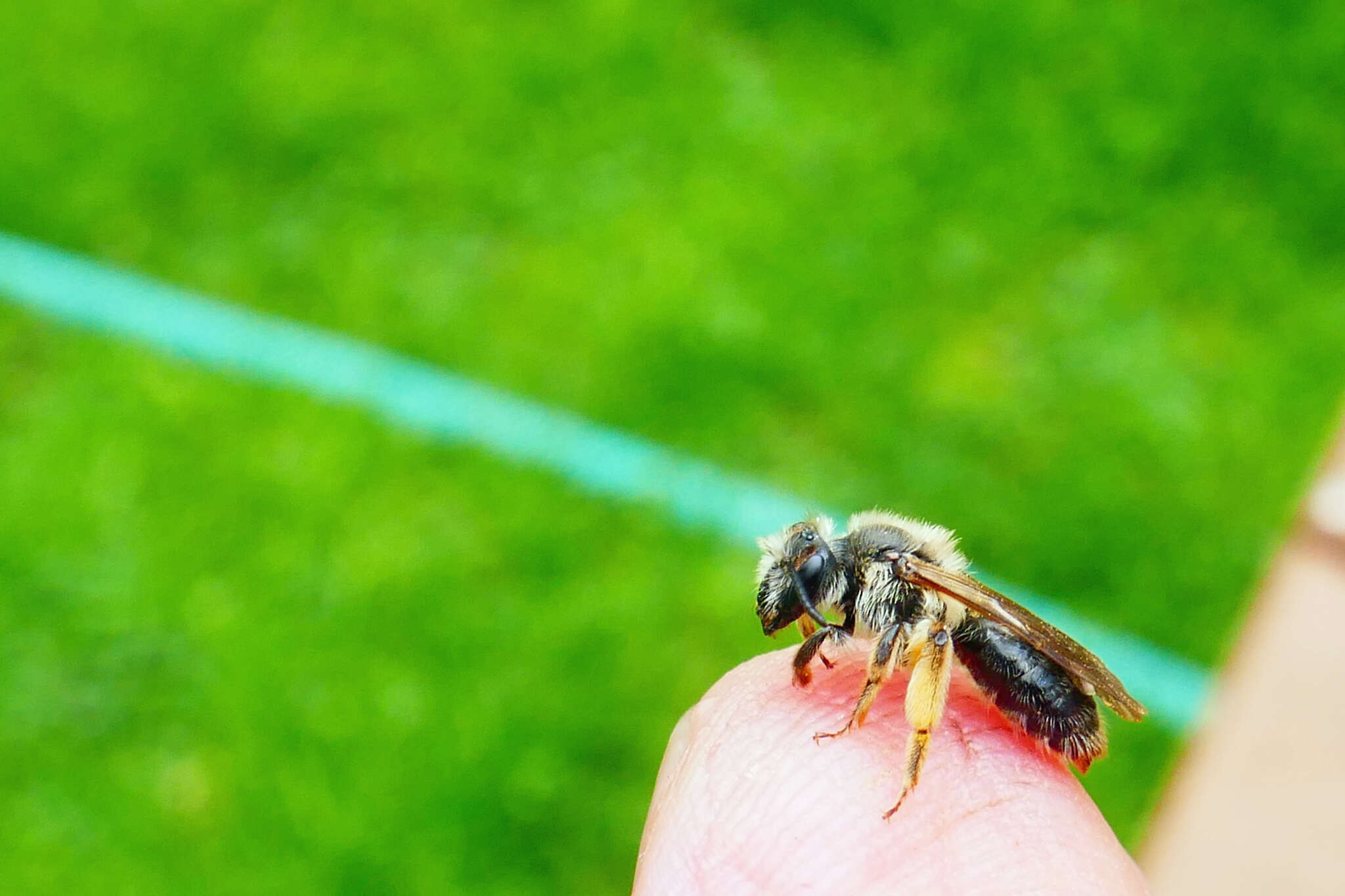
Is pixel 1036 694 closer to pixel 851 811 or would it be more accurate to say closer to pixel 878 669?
pixel 878 669

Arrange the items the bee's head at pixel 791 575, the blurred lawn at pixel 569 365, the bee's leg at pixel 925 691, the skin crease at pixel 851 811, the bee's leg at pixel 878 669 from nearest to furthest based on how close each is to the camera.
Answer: the skin crease at pixel 851 811, the bee's leg at pixel 925 691, the bee's leg at pixel 878 669, the bee's head at pixel 791 575, the blurred lawn at pixel 569 365

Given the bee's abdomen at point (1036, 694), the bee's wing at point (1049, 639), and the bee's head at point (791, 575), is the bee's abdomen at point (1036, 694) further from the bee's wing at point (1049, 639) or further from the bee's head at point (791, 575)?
the bee's head at point (791, 575)

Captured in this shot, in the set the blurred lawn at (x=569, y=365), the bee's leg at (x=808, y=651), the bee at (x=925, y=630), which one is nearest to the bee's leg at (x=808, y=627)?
the bee at (x=925, y=630)

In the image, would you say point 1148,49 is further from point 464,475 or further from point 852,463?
point 464,475

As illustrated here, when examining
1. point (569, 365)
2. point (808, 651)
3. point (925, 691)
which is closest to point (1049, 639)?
point (925, 691)

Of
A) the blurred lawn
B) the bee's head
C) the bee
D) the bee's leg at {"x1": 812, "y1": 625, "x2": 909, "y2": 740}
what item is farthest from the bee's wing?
the blurred lawn

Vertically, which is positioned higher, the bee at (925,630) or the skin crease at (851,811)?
the bee at (925,630)

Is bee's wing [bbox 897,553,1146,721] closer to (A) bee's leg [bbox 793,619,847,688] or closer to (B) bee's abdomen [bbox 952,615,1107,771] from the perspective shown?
(B) bee's abdomen [bbox 952,615,1107,771]
